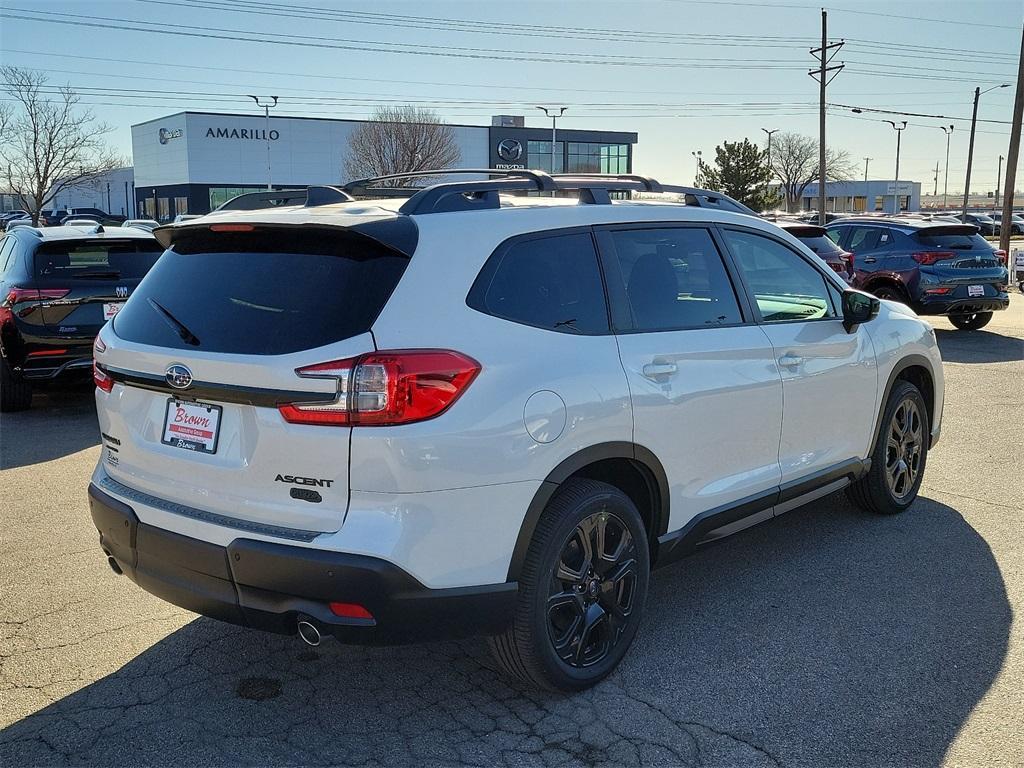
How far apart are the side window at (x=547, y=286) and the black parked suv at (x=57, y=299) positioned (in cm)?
620

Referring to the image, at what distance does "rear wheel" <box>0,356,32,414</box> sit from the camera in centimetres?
884

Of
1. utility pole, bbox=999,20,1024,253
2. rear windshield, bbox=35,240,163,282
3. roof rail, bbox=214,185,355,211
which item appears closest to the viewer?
roof rail, bbox=214,185,355,211

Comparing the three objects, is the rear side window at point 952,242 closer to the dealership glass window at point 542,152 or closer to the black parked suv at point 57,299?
the black parked suv at point 57,299

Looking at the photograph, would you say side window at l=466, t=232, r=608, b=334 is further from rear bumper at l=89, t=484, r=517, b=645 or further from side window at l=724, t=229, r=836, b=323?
side window at l=724, t=229, r=836, b=323

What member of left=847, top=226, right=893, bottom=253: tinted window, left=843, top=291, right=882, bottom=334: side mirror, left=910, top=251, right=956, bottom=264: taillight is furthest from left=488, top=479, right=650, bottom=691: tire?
left=847, top=226, right=893, bottom=253: tinted window

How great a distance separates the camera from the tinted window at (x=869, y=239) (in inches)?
585

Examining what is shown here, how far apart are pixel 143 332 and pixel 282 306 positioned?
0.70m

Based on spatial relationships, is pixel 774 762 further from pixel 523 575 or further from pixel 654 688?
pixel 523 575

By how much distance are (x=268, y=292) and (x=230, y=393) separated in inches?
14.7

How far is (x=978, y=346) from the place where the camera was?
13.4 m

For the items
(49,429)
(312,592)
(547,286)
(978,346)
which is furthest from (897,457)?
(978,346)

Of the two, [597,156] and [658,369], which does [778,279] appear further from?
[597,156]

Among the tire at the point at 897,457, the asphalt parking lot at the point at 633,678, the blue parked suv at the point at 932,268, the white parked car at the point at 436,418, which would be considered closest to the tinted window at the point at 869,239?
the blue parked suv at the point at 932,268

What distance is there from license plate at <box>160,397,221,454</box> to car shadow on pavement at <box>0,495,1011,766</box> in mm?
964
